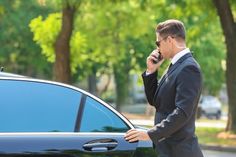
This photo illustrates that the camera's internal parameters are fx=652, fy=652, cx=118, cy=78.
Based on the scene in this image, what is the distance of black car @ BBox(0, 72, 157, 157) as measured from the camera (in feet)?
14.9

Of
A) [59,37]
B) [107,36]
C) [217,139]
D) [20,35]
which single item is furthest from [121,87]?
[217,139]

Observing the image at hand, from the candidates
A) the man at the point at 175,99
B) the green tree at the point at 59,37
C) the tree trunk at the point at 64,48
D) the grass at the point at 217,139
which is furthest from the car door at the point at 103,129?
the tree trunk at the point at 64,48

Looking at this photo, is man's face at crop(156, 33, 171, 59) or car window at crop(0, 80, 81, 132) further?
car window at crop(0, 80, 81, 132)

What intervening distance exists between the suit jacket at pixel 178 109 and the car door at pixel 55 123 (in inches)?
19.8

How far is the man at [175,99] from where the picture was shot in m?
4.18

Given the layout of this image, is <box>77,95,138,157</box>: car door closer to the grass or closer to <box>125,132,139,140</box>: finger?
<box>125,132,139,140</box>: finger

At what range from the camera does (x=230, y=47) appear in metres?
18.1

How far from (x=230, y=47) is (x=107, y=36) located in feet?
46.2

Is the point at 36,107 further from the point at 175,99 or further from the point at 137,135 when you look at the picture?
the point at 175,99

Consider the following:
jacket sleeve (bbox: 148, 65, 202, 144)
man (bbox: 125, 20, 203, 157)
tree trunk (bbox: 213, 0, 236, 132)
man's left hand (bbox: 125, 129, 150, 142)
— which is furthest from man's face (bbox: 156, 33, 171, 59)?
tree trunk (bbox: 213, 0, 236, 132)

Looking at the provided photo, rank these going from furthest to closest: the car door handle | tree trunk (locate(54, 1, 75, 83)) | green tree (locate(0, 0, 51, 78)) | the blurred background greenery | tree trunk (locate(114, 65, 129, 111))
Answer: tree trunk (locate(114, 65, 129, 111)), green tree (locate(0, 0, 51, 78)), tree trunk (locate(54, 1, 75, 83)), the blurred background greenery, the car door handle

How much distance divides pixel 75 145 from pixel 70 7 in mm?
16357

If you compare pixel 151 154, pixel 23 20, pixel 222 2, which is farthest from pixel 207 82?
pixel 151 154

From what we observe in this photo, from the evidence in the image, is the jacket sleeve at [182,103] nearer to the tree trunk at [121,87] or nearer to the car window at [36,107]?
the car window at [36,107]
